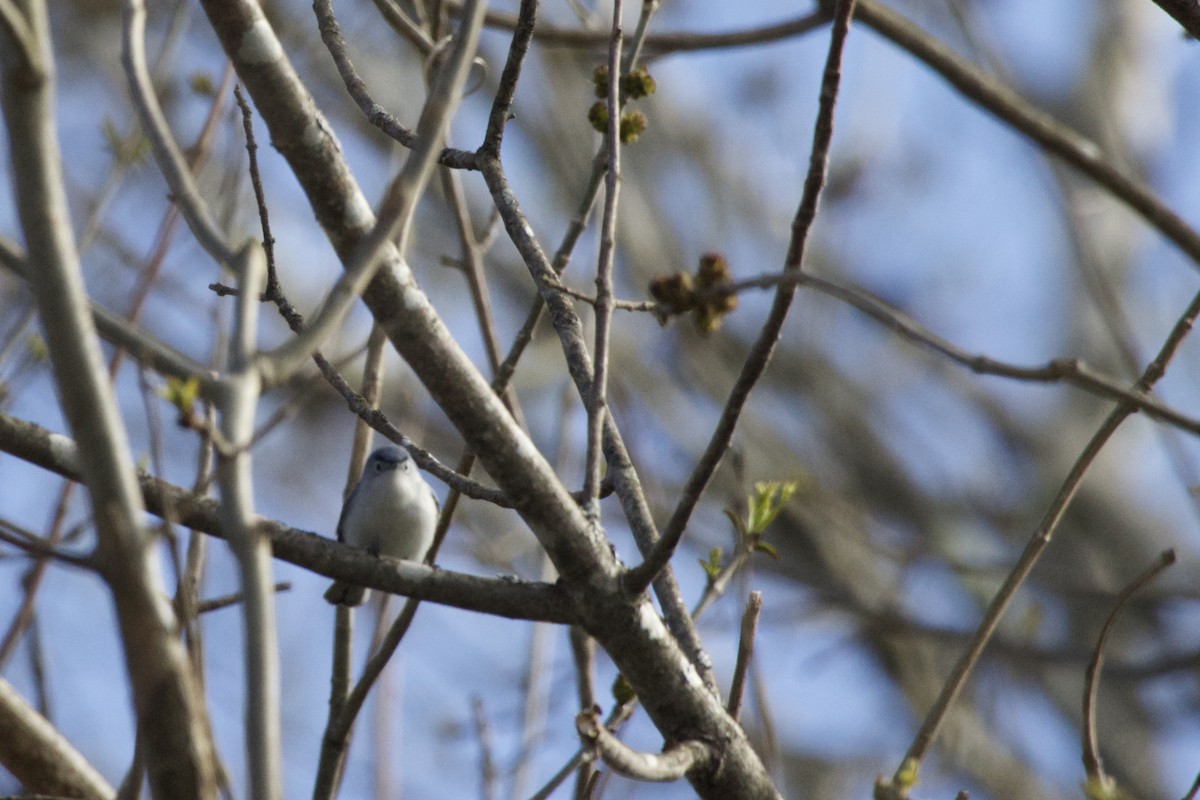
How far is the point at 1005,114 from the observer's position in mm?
3289

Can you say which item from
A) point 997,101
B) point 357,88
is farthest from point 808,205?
point 997,101

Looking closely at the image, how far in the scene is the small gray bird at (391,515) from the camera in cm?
391

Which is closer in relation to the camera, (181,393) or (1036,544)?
(181,393)

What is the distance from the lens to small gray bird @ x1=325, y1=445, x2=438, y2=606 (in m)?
3.91

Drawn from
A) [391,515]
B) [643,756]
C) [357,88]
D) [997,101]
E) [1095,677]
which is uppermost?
[997,101]

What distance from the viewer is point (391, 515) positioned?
12.8ft

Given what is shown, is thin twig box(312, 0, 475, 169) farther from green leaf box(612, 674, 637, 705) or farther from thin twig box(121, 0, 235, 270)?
green leaf box(612, 674, 637, 705)

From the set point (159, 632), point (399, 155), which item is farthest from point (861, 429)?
point (159, 632)

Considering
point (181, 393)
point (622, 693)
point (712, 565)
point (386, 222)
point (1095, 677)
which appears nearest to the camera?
point (386, 222)

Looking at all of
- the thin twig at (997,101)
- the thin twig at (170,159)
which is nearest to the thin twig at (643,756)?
the thin twig at (170,159)

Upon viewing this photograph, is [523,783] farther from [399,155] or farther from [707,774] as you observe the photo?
[399,155]

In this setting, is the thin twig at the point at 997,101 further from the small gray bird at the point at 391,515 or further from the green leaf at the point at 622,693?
the small gray bird at the point at 391,515

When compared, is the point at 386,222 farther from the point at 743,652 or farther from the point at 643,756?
the point at 743,652

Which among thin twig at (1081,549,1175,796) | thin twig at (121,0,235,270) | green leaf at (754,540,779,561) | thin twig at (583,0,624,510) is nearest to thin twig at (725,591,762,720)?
green leaf at (754,540,779,561)
